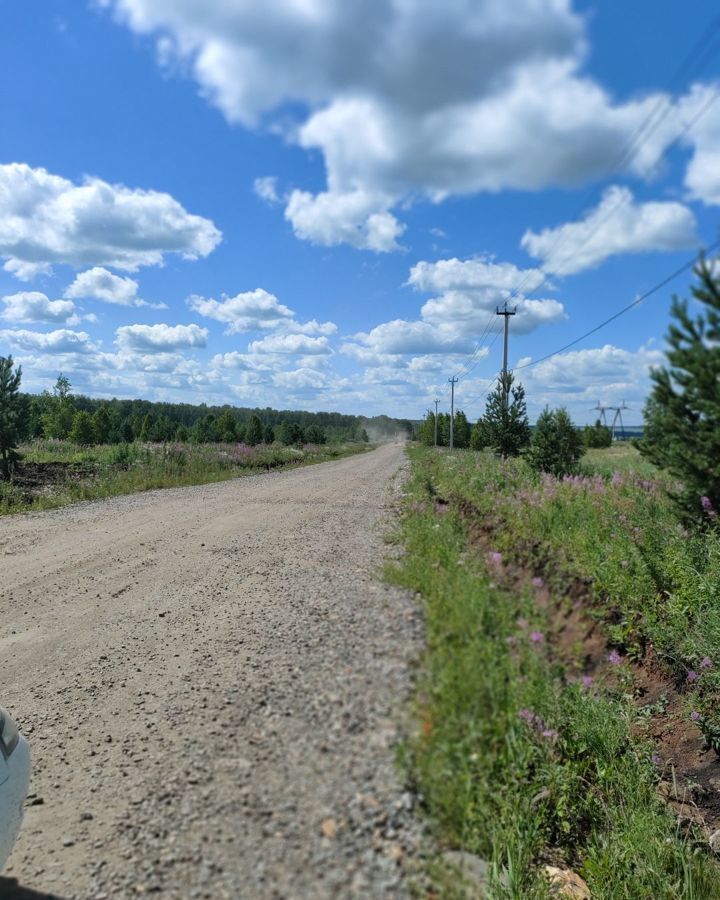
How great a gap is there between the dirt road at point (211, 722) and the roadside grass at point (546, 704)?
33 centimetres

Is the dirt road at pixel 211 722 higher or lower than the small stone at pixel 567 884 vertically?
higher

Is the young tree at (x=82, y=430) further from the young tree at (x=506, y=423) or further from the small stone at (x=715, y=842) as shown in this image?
the small stone at (x=715, y=842)

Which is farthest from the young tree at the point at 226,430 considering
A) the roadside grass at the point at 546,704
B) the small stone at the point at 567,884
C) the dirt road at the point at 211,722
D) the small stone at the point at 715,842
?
the small stone at the point at 567,884

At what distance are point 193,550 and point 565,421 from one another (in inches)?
563

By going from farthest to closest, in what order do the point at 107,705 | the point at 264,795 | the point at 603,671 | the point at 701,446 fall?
the point at 701,446 → the point at 107,705 → the point at 603,671 → the point at 264,795

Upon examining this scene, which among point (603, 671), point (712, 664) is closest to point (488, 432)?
point (712, 664)

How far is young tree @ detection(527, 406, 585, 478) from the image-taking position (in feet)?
61.5

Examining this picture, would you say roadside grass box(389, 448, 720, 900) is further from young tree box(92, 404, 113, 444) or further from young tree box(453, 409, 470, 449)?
young tree box(453, 409, 470, 449)

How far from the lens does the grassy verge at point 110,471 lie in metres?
14.9

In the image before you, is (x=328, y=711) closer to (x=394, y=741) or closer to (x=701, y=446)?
(x=394, y=741)

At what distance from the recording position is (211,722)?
367 centimetres

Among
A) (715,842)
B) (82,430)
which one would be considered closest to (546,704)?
(715,842)

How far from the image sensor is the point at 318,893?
2127mm

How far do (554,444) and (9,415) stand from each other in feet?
57.3
